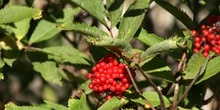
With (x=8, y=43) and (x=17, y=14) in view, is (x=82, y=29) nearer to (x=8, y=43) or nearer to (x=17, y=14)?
(x=17, y=14)

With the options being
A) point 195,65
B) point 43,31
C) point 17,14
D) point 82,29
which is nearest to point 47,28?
point 43,31

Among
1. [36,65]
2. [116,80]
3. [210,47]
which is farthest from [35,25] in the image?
[210,47]

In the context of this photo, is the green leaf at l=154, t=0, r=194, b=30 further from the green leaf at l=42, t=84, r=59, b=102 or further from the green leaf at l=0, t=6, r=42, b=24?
the green leaf at l=42, t=84, r=59, b=102

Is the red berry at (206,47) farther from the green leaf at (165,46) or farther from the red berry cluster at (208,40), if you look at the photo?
the green leaf at (165,46)

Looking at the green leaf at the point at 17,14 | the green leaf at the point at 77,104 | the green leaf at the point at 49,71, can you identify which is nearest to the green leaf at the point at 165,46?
the green leaf at the point at 77,104

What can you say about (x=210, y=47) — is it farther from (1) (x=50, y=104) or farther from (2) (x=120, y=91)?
(1) (x=50, y=104)

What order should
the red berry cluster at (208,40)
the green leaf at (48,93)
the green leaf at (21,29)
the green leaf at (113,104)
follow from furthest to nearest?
1. the green leaf at (48,93)
2. the green leaf at (21,29)
3. the red berry cluster at (208,40)
4. the green leaf at (113,104)
